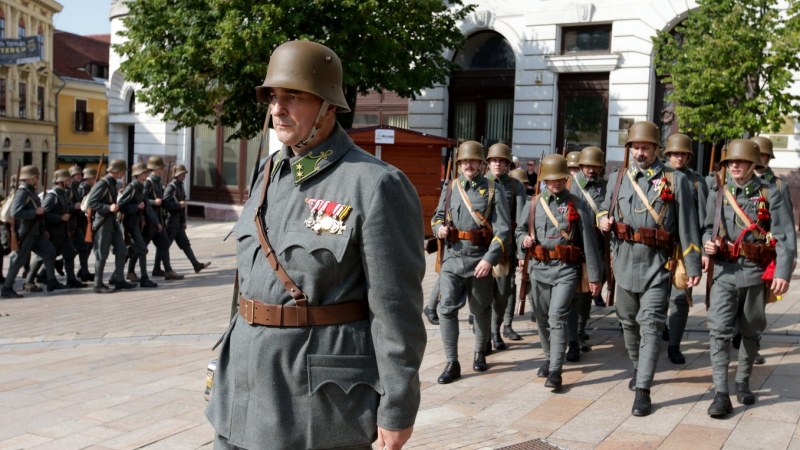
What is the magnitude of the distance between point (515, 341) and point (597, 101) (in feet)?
50.3

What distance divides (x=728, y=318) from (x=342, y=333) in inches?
178

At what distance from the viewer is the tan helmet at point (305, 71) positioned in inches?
126

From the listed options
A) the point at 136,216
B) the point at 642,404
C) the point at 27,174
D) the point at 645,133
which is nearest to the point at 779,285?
the point at 642,404

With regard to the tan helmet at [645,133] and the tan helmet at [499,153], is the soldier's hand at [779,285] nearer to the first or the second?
the tan helmet at [645,133]

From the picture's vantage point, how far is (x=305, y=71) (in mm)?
3203

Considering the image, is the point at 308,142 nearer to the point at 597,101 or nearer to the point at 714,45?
the point at 714,45

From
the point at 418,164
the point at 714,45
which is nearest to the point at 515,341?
the point at 714,45

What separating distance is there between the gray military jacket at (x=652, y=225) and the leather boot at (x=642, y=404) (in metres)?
0.80

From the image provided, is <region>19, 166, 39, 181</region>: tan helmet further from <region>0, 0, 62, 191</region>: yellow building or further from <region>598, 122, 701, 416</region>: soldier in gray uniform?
<region>0, 0, 62, 191</region>: yellow building

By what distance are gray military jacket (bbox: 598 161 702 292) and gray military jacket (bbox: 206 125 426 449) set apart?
14.0ft

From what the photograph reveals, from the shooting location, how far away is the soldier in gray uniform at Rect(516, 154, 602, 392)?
7594 mm

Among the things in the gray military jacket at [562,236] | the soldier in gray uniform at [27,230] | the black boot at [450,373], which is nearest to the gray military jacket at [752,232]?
the gray military jacket at [562,236]

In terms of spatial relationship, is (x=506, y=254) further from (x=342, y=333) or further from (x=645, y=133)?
(x=342, y=333)

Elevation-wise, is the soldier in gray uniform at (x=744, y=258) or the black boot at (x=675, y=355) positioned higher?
the soldier in gray uniform at (x=744, y=258)
